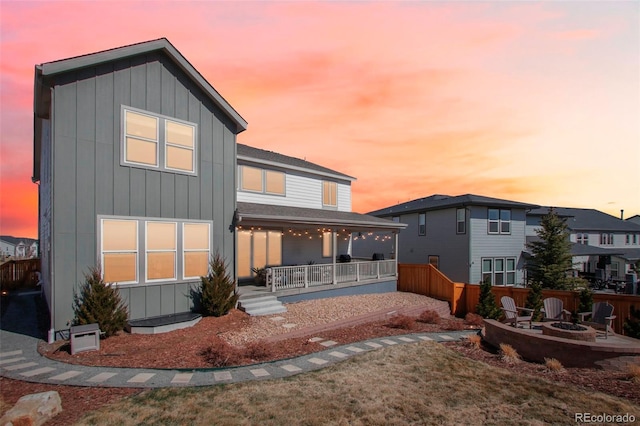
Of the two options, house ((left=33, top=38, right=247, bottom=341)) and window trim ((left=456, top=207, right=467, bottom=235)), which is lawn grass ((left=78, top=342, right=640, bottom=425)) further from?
window trim ((left=456, top=207, right=467, bottom=235))

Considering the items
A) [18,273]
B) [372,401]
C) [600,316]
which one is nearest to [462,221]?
[600,316]

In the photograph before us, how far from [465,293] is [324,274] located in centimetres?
685

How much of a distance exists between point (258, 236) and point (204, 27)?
888 cm

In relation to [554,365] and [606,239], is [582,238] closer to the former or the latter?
[606,239]

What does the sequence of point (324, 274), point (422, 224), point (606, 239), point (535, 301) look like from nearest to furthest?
1. point (535, 301)
2. point (324, 274)
3. point (422, 224)
4. point (606, 239)

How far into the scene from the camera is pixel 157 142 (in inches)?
427

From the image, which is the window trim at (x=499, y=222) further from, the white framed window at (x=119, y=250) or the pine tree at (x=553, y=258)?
the white framed window at (x=119, y=250)

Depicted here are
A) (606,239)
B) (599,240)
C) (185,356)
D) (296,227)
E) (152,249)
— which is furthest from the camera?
(606,239)

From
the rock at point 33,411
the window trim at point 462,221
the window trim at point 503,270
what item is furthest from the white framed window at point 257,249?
the window trim at point 503,270

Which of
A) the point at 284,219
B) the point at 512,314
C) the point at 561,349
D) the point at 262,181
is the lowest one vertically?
the point at 561,349

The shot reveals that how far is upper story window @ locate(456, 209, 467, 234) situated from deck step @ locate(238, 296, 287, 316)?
45.5 ft

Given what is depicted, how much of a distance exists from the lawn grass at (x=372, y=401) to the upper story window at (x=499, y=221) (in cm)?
1695

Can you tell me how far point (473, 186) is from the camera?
3484 centimetres

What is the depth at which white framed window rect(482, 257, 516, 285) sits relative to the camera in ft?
72.4
